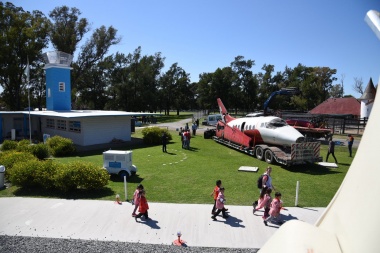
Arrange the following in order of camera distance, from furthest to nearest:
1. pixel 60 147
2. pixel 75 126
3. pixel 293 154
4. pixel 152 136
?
pixel 152 136, pixel 75 126, pixel 60 147, pixel 293 154

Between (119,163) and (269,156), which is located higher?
(119,163)

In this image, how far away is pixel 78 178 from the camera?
36.8ft

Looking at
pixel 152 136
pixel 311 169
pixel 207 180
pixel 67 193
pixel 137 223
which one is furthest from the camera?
pixel 152 136

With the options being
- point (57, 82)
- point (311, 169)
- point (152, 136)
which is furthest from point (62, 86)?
point (311, 169)

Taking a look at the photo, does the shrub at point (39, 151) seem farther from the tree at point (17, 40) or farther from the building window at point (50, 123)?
the tree at point (17, 40)

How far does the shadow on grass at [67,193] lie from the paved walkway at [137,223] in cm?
74

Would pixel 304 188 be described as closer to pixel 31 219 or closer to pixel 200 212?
pixel 200 212

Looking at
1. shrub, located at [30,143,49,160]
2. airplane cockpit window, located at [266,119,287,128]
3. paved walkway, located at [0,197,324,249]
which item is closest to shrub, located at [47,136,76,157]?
shrub, located at [30,143,49,160]

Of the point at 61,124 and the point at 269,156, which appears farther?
the point at 61,124

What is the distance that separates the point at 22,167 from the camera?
11.8 metres

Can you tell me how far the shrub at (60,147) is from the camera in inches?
768

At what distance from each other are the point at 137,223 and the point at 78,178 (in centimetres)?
403

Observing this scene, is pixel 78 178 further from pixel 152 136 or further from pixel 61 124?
pixel 61 124

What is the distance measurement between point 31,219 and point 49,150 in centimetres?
1200
